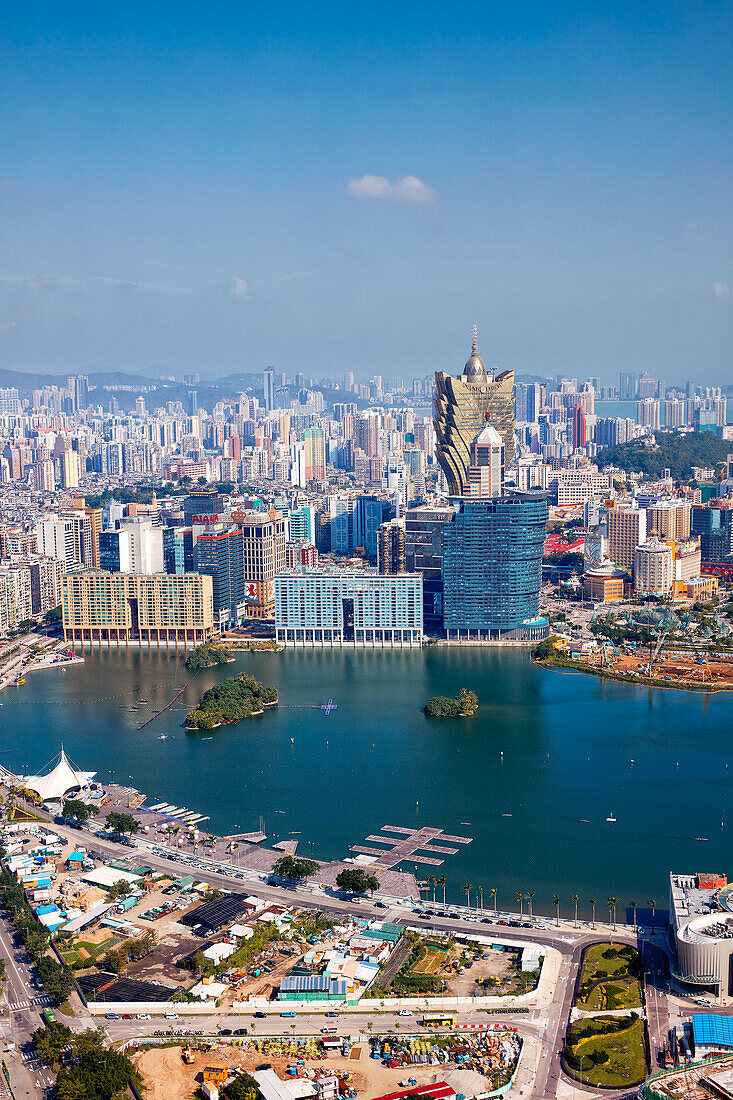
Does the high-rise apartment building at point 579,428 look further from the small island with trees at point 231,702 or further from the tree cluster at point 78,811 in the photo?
the tree cluster at point 78,811

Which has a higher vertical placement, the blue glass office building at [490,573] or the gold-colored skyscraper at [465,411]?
the gold-colored skyscraper at [465,411]

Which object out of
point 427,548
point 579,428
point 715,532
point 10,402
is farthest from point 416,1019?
point 10,402

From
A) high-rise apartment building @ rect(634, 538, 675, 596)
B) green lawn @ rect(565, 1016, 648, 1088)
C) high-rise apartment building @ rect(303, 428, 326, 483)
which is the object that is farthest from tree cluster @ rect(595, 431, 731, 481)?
green lawn @ rect(565, 1016, 648, 1088)

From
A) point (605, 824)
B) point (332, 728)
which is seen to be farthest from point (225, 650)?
point (605, 824)

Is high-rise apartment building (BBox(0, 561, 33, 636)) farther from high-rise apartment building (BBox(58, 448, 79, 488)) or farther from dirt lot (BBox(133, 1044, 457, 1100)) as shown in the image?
high-rise apartment building (BBox(58, 448, 79, 488))

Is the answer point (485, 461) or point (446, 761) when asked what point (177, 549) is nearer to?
point (485, 461)

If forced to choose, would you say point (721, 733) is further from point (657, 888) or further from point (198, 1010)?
point (198, 1010)

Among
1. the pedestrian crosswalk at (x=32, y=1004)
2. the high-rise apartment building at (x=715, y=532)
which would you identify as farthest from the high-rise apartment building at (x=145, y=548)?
the pedestrian crosswalk at (x=32, y=1004)
